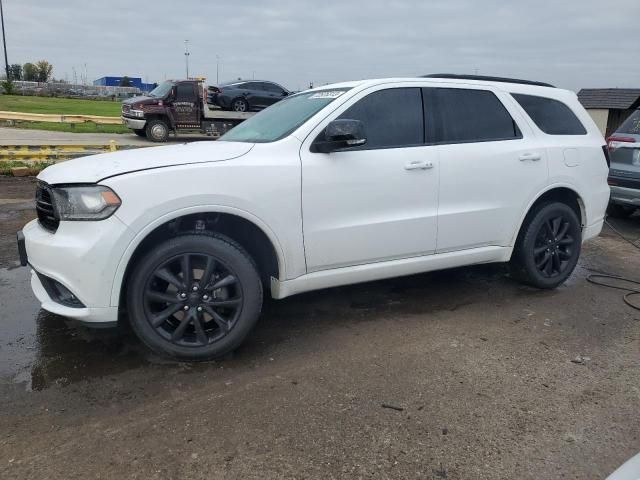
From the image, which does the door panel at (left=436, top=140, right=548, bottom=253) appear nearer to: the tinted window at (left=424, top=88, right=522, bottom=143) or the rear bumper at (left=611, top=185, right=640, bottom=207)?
the tinted window at (left=424, top=88, right=522, bottom=143)

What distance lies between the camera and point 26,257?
3535 millimetres

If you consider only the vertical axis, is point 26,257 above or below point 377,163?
below

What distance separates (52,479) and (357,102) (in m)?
2.94

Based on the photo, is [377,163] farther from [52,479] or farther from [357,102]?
[52,479]

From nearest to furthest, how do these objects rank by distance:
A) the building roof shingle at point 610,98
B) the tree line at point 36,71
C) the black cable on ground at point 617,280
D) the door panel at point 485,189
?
the door panel at point 485,189 → the black cable on ground at point 617,280 → the building roof shingle at point 610,98 → the tree line at point 36,71

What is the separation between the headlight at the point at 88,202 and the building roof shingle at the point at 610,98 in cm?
1653

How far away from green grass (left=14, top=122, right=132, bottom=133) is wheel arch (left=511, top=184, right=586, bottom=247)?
65.8 ft

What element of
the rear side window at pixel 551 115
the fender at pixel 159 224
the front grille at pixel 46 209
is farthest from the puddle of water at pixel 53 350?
the rear side window at pixel 551 115

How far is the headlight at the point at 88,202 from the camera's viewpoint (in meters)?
3.08

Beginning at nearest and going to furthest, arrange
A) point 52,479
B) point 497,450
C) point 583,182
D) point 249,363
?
1. point 52,479
2. point 497,450
3. point 249,363
4. point 583,182

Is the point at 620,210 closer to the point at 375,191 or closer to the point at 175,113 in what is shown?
the point at 375,191

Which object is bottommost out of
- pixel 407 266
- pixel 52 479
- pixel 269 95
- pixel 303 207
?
pixel 52 479

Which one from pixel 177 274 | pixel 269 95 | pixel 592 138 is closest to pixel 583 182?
pixel 592 138

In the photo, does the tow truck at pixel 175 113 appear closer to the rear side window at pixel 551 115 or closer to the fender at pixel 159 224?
the rear side window at pixel 551 115
